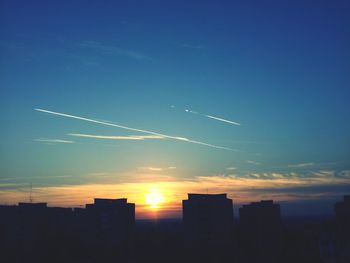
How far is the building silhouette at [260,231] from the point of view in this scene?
72.4 meters

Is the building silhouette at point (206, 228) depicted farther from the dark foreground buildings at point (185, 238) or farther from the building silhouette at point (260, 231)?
the building silhouette at point (260, 231)

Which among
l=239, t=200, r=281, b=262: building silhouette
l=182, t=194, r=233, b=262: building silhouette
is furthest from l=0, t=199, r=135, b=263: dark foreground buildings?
l=239, t=200, r=281, b=262: building silhouette

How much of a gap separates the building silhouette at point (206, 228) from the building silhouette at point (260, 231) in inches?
203

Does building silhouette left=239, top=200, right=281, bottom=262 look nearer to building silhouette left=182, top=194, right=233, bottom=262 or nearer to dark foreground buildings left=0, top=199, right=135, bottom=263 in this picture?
building silhouette left=182, top=194, right=233, bottom=262

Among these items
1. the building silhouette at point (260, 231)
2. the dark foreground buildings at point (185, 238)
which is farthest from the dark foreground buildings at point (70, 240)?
the building silhouette at point (260, 231)

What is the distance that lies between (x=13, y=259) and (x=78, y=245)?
13731mm

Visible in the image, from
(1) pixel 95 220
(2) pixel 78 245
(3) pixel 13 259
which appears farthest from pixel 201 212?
(3) pixel 13 259

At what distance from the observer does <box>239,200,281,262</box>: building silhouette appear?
72375 millimetres

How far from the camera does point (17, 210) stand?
79438 millimetres

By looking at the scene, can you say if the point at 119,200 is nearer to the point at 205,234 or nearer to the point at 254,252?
the point at 205,234

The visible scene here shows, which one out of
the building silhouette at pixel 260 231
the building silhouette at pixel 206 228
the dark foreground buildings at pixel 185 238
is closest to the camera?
the dark foreground buildings at pixel 185 238

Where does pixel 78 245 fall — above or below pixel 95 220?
below

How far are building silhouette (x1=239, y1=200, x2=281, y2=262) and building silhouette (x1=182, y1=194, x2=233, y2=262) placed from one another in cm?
515

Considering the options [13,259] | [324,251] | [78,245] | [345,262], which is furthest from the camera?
[78,245]
